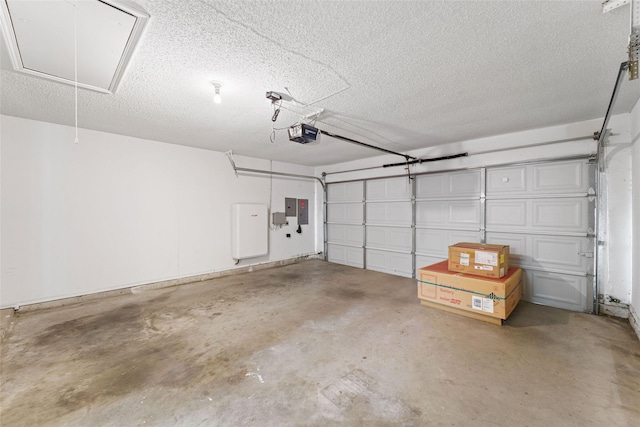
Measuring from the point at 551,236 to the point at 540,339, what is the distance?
1.70 meters

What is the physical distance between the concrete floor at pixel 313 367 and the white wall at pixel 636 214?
319 mm

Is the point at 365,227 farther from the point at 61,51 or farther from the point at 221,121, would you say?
the point at 61,51

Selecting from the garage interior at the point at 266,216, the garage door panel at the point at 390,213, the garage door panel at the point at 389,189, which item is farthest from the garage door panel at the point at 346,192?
the garage interior at the point at 266,216

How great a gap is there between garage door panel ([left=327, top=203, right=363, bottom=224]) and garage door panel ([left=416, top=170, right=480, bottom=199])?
150 cm

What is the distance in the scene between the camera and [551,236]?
357cm

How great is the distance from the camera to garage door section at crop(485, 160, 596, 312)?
11.0ft

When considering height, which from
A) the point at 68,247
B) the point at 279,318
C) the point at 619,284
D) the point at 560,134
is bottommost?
the point at 279,318

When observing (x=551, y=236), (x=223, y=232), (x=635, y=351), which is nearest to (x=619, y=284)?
(x=551, y=236)

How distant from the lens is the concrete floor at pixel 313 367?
1658 mm

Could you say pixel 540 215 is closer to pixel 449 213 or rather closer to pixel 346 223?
pixel 449 213

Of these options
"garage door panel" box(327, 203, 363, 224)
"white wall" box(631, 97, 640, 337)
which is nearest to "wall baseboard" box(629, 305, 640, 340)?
"white wall" box(631, 97, 640, 337)

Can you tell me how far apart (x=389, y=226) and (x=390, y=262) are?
0.77 metres

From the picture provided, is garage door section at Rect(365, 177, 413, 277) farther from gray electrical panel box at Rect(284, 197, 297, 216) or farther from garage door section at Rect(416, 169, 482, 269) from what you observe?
gray electrical panel box at Rect(284, 197, 297, 216)

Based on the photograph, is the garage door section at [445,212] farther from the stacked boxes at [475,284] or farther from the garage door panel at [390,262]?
the stacked boxes at [475,284]
